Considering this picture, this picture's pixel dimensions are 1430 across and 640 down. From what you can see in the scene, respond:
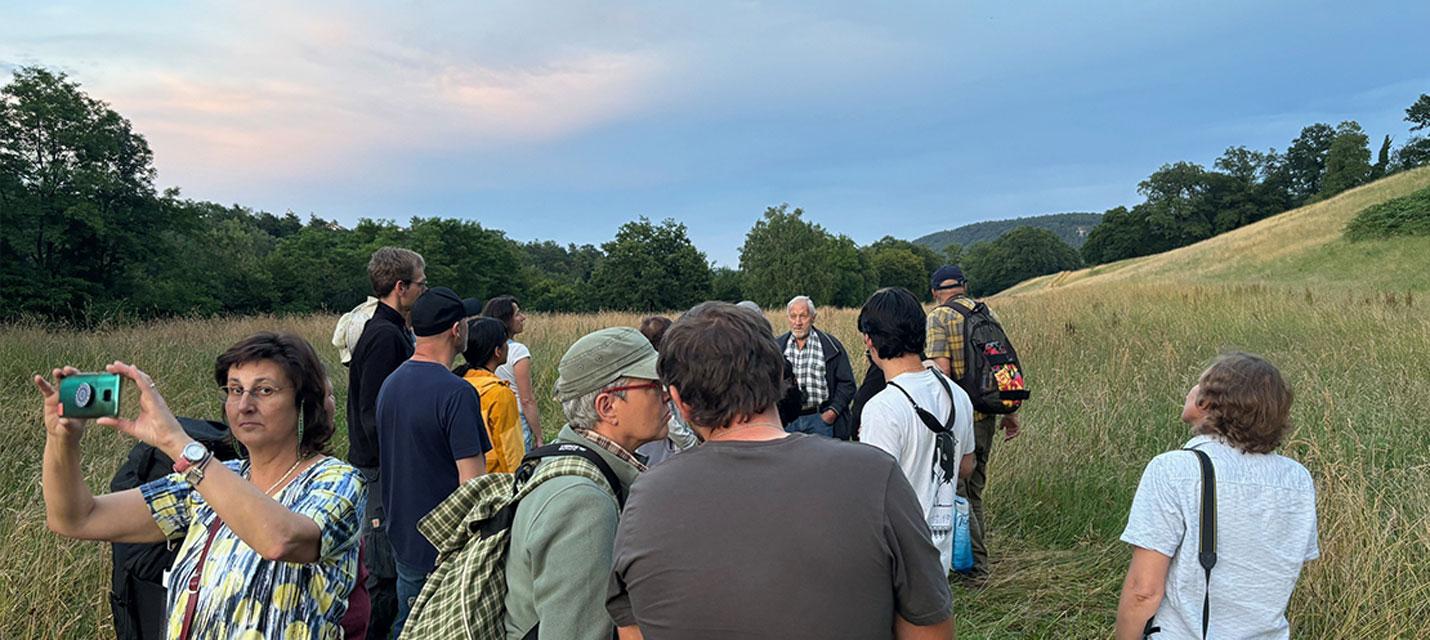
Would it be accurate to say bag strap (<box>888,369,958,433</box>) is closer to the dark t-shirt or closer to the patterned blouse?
the dark t-shirt

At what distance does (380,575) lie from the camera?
3445 mm

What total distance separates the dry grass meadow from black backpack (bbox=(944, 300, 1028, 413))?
101cm

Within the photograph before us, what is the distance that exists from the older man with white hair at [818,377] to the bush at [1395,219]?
31.2 meters

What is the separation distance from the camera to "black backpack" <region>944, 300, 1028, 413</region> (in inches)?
178

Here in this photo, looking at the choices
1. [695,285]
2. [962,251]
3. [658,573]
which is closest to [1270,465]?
[658,573]

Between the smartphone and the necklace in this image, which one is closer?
the smartphone

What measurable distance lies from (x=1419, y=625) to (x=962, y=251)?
12789cm

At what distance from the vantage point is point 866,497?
1387mm

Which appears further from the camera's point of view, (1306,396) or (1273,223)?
(1273,223)

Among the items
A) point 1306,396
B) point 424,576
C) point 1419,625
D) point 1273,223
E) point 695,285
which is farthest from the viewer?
point 695,285

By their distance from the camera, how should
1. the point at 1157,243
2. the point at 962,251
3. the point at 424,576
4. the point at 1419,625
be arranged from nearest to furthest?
the point at 424,576 → the point at 1419,625 → the point at 1157,243 → the point at 962,251

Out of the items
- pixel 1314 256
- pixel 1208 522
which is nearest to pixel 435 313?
pixel 1208 522

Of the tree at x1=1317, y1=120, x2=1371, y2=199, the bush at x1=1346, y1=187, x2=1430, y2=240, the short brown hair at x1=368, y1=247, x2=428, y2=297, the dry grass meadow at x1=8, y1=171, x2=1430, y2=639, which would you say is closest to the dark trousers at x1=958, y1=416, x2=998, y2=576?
the dry grass meadow at x1=8, y1=171, x2=1430, y2=639

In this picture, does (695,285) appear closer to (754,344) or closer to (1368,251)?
(1368,251)
